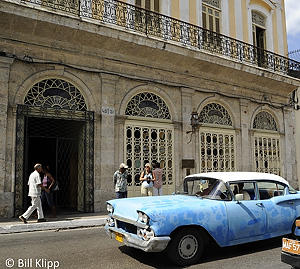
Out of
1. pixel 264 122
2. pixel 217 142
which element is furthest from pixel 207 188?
pixel 264 122

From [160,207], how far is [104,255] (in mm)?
1305

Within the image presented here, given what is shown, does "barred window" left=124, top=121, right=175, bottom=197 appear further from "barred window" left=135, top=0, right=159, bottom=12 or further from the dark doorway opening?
"barred window" left=135, top=0, right=159, bottom=12

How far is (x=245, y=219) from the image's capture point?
4930 millimetres

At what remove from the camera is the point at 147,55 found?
35.5ft

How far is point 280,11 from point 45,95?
1304cm

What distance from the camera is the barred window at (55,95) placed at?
9.08 m

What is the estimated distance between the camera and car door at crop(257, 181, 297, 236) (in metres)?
5.21

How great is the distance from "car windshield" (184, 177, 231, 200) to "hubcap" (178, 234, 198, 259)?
0.83 m

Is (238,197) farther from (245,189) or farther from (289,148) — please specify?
(289,148)

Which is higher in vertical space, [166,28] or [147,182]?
[166,28]

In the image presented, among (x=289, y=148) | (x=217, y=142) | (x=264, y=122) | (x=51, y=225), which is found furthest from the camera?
(x=289, y=148)

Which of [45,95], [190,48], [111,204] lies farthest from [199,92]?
[111,204]

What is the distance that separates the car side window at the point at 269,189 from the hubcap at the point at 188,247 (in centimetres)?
157

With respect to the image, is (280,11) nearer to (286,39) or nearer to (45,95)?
(286,39)
